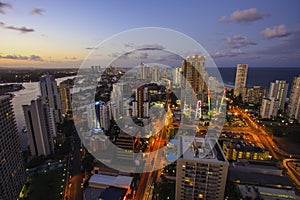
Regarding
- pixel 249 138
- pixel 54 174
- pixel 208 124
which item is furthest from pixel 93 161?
pixel 249 138

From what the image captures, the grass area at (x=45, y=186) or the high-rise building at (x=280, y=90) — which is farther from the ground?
the high-rise building at (x=280, y=90)

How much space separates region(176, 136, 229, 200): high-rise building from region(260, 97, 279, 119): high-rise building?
6.44m

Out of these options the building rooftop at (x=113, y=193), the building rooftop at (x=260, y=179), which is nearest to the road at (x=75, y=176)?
the building rooftop at (x=113, y=193)

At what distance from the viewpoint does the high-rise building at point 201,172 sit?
244 centimetres

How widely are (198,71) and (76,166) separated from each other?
898 cm

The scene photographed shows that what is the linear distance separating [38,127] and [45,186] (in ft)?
5.48

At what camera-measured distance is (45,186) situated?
329cm

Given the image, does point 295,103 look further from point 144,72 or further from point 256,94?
point 144,72

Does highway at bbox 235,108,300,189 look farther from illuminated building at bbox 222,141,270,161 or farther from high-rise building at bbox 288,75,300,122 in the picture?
high-rise building at bbox 288,75,300,122

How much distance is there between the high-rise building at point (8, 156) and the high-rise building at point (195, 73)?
28.7 ft

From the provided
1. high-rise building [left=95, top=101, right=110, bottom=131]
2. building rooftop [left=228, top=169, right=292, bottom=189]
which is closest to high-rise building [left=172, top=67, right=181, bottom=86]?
high-rise building [left=95, top=101, right=110, bottom=131]

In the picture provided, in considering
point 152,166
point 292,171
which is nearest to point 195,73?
point 292,171

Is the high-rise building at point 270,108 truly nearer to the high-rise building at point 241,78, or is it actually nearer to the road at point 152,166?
the high-rise building at point 241,78

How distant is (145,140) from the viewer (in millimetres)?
5184
